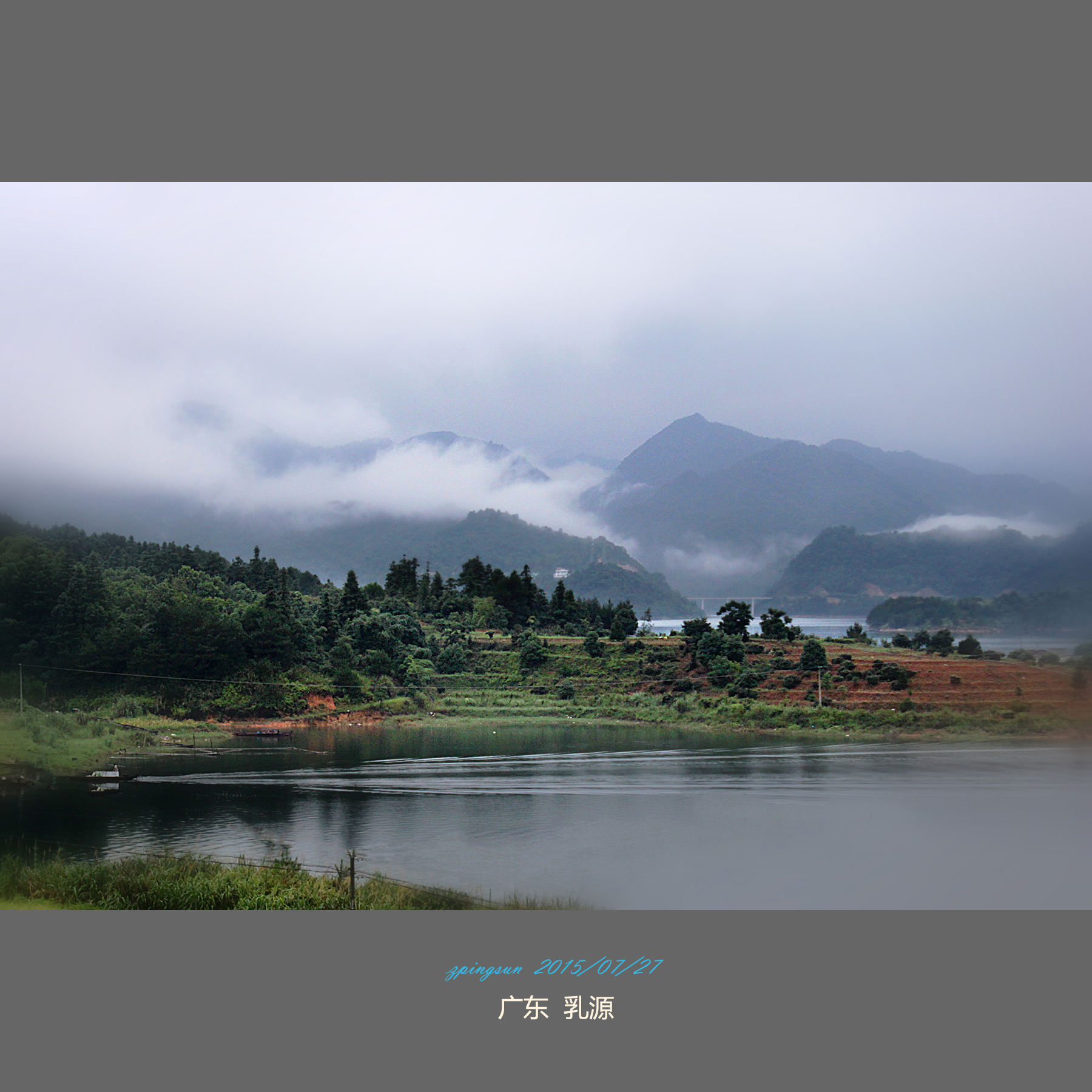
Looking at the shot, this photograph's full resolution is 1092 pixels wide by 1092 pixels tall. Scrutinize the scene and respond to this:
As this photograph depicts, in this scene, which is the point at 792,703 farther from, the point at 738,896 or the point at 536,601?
the point at 738,896

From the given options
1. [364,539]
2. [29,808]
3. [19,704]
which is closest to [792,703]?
[364,539]

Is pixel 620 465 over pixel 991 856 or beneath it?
over

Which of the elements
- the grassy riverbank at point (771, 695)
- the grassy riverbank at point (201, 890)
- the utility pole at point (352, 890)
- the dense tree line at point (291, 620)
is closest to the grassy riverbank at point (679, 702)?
the grassy riverbank at point (771, 695)

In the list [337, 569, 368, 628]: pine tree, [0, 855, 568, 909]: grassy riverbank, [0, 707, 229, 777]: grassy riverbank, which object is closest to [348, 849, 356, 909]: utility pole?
[0, 855, 568, 909]: grassy riverbank

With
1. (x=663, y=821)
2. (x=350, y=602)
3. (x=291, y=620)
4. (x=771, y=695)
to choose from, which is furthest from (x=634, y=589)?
(x=291, y=620)

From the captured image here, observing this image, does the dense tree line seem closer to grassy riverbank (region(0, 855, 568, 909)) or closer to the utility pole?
grassy riverbank (region(0, 855, 568, 909))

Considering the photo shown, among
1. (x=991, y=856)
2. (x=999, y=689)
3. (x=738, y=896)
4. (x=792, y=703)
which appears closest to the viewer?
(x=738, y=896)

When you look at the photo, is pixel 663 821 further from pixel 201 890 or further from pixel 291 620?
pixel 291 620
